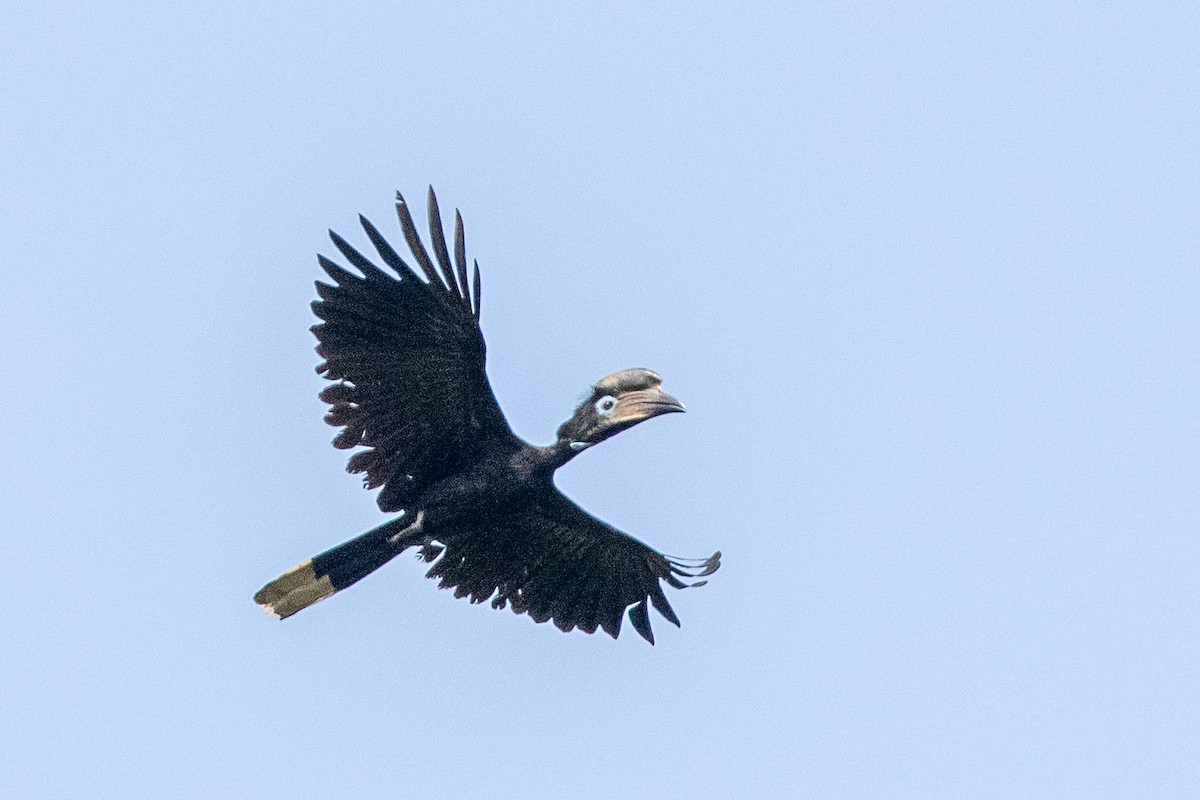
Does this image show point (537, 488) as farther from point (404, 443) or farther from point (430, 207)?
point (430, 207)

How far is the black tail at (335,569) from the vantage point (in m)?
18.9

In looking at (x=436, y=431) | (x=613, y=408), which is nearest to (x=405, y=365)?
(x=436, y=431)

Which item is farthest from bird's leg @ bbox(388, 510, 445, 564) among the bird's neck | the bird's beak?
the bird's beak

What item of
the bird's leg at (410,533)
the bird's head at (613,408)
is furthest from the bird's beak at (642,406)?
the bird's leg at (410,533)

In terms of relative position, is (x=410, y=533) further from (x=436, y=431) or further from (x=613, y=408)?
(x=613, y=408)

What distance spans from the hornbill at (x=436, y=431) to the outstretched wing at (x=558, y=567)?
2cm

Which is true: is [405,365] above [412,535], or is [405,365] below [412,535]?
above

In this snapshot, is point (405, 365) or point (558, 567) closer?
point (405, 365)

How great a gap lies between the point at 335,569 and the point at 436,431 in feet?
4.29

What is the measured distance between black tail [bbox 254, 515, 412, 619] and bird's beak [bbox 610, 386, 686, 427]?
5.99 feet

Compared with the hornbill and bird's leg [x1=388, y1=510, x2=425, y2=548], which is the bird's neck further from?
bird's leg [x1=388, y1=510, x2=425, y2=548]

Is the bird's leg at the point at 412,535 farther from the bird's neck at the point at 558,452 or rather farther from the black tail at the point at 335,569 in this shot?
the bird's neck at the point at 558,452

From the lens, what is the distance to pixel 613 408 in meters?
18.9

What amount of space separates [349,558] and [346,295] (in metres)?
2.05
